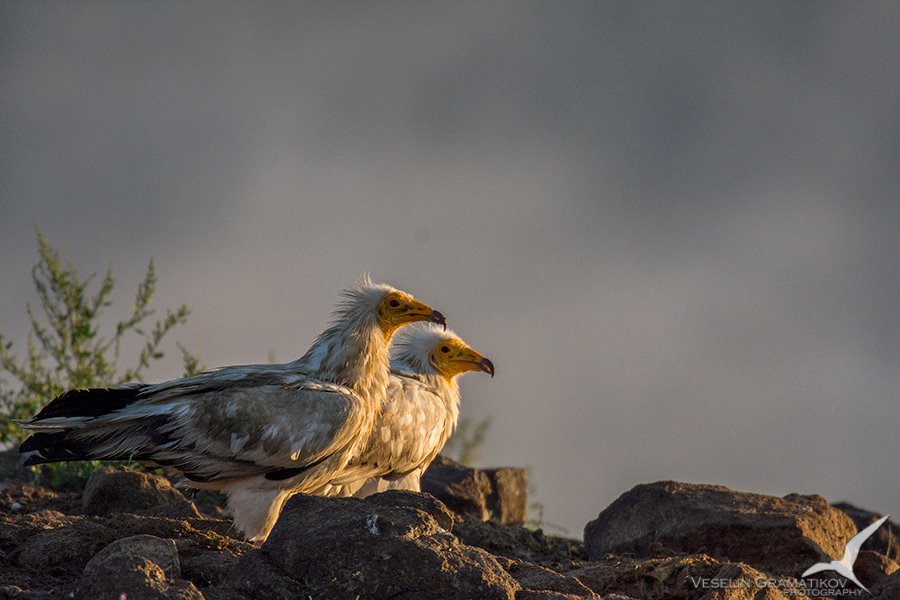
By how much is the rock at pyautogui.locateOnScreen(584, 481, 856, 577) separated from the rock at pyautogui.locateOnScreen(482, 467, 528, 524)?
228 cm

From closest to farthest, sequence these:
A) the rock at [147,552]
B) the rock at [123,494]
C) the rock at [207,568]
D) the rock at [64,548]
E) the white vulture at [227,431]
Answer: the rock at [147,552]
the rock at [207,568]
the rock at [64,548]
the white vulture at [227,431]
the rock at [123,494]

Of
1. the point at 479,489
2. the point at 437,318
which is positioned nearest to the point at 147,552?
the point at 437,318

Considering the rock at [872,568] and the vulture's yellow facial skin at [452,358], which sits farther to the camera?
the vulture's yellow facial skin at [452,358]

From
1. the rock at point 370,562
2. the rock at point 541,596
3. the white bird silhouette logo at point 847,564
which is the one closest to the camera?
the rock at point 370,562

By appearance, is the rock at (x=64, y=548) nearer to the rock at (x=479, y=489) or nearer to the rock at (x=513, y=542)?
the rock at (x=513, y=542)

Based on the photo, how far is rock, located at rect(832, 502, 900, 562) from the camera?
11.1 meters

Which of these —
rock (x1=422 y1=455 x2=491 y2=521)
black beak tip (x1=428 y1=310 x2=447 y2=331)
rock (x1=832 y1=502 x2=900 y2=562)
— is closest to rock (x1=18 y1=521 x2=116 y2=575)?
black beak tip (x1=428 y1=310 x2=447 y2=331)

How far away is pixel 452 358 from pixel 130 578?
6.06 m

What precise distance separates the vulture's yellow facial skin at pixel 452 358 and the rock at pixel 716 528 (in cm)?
223

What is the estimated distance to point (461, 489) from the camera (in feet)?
37.2

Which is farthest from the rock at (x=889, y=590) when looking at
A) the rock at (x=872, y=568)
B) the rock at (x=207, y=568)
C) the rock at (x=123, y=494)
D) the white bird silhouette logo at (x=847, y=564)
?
the rock at (x=123, y=494)

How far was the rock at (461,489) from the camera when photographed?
1127 cm

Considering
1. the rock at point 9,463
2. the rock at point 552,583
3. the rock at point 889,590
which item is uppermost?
the rock at point 9,463

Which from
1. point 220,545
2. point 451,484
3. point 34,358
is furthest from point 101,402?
point 34,358
